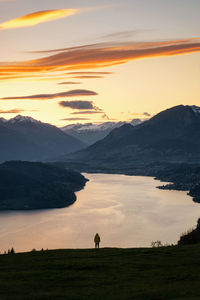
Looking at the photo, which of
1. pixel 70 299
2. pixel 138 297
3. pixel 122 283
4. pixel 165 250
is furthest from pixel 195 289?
pixel 165 250

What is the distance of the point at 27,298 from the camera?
36469mm

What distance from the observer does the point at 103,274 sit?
4550cm

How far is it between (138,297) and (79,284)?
7116 mm

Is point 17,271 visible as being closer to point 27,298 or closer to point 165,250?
point 27,298

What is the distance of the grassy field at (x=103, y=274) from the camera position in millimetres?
37781

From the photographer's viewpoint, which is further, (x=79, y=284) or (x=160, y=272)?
(x=160, y=272)

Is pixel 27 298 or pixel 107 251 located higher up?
pixel 107 251

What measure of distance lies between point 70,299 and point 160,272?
38.7 ft

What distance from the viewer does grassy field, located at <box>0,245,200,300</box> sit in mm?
37781

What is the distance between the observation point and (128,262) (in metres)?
50.7

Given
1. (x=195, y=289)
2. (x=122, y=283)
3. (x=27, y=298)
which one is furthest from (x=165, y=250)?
(x=27, y=298)

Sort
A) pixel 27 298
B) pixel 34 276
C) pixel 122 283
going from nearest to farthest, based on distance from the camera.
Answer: pixel 27 298, pixel 122 283, pixel 34 276

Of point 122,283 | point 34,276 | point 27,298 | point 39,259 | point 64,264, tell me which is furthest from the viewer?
point 39,259

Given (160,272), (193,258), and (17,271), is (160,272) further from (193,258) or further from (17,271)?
(17,271)
